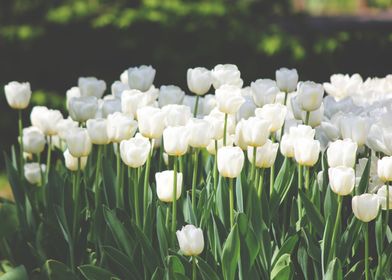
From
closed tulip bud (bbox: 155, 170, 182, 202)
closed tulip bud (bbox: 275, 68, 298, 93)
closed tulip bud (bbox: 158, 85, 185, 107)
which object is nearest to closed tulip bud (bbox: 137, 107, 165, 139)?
closed tulip bud (bbox: 155, 170, 182, 202)

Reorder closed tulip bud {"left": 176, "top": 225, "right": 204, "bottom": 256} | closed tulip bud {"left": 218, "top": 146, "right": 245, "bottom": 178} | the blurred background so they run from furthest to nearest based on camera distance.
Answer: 1. the blurred background
2. closed tulip bud {"left": 218, "top": 146, "right": 245, "bottom": 178}
3. closed tulip bud {"left": 176, "top": 225, "right": 204, "bottom": 256}

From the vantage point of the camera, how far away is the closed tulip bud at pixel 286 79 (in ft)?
10.0

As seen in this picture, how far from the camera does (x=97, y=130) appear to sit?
9.05 ft

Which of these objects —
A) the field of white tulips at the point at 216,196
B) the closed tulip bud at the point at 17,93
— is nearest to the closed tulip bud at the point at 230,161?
the field of white tulips at the point at 216,196

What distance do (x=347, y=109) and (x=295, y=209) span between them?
26.0 inches

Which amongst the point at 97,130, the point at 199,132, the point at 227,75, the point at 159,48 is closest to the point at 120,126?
the point at 97,130

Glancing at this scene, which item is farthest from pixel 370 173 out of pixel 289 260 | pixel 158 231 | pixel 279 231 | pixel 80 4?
pixel 80 4

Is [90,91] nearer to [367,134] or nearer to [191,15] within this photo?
[367,134]

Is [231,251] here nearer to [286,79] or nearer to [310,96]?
[310,96]

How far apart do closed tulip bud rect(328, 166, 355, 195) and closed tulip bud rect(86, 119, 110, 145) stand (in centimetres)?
85

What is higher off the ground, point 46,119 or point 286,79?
point 286,79

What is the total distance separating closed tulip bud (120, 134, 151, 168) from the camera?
249 centimetres

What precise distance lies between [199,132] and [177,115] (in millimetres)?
179

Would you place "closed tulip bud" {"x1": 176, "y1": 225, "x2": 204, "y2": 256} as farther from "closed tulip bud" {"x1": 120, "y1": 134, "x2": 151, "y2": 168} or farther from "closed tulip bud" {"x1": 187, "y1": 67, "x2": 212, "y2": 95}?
"closed tulip bud" {"x1": 187, "y1": 67, "x2": 212, "y2": 95}
